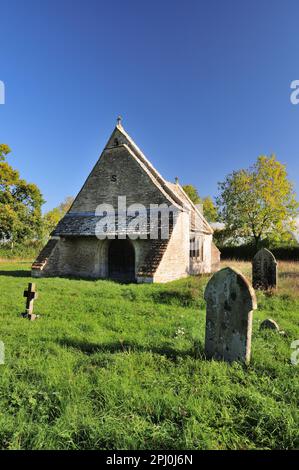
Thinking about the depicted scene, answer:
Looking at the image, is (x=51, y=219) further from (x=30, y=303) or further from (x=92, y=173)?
(x=30, y=303)

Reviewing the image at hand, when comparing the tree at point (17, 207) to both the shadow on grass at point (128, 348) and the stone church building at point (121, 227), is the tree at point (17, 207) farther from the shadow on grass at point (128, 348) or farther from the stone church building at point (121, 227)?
the shadow on grass at point (128, 348)

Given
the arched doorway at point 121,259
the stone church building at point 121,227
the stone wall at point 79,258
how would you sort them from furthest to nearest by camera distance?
the arched doorway at point 121,259, the stone wall at point 79,258, the stone church building at point 121,227

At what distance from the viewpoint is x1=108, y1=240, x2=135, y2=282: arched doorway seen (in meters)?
16.1

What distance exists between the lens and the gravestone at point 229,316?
453 cm

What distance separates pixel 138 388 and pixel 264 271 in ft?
27.5

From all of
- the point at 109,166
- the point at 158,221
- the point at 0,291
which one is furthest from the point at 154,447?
the point at 109,166

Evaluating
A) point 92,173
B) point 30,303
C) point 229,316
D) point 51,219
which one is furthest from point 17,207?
point 229,316

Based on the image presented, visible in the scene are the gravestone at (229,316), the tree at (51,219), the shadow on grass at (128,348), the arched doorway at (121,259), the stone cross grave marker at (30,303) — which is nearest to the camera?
the gravestone at (229,316)

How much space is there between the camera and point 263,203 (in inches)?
1143

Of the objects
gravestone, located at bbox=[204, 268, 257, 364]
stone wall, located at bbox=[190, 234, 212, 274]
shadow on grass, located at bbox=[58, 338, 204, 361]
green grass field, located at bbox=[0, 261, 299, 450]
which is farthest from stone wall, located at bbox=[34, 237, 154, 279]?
gravestone, located at bbox=[204, 268, 257, 364]

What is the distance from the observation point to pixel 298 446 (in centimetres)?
277

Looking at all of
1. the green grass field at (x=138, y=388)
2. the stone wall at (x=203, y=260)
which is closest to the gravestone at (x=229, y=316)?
the green grass field at (x=138, y=388)

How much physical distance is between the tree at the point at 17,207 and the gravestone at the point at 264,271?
26.4 metres
